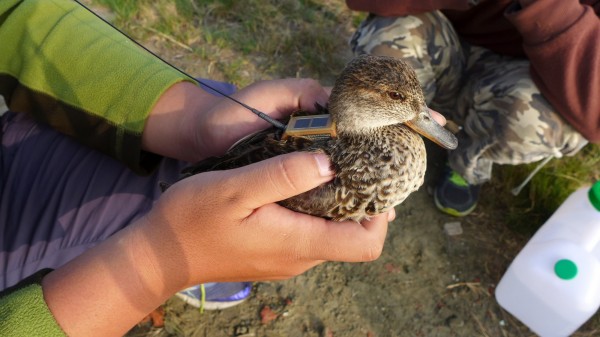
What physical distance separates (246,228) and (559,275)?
1.90 metres

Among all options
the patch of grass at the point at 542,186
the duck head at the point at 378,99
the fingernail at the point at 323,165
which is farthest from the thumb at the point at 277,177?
the patch of grass at the point at 542,186

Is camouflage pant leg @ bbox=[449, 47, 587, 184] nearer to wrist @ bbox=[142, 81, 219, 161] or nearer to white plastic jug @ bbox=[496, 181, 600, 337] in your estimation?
white plastic jug @ bbox=[496, 181, 600, 337]

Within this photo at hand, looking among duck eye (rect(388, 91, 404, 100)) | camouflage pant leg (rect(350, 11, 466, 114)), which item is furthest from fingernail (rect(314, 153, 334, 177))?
camouflage pant leg (rect(350, 11, 466, 114))

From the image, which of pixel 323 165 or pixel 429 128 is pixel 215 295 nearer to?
pixel 323 165

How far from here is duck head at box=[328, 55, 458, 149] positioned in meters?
1.59

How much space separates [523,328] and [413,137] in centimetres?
158

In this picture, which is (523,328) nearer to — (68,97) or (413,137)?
(413,137)

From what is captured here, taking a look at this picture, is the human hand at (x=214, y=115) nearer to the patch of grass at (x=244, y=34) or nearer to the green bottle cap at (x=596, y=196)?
the patch of grass at (x=244, y=34)

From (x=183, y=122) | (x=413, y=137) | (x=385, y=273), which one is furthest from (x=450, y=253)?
(x=183, y=122)

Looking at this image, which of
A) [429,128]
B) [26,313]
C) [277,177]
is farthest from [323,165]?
[26,313]

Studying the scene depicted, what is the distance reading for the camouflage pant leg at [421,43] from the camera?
2.74 metres

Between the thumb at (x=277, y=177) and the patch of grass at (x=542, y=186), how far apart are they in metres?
2.01

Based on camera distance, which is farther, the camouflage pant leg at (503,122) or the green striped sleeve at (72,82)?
the camouflage pant leg at (503,122)

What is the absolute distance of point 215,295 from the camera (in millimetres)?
2412
